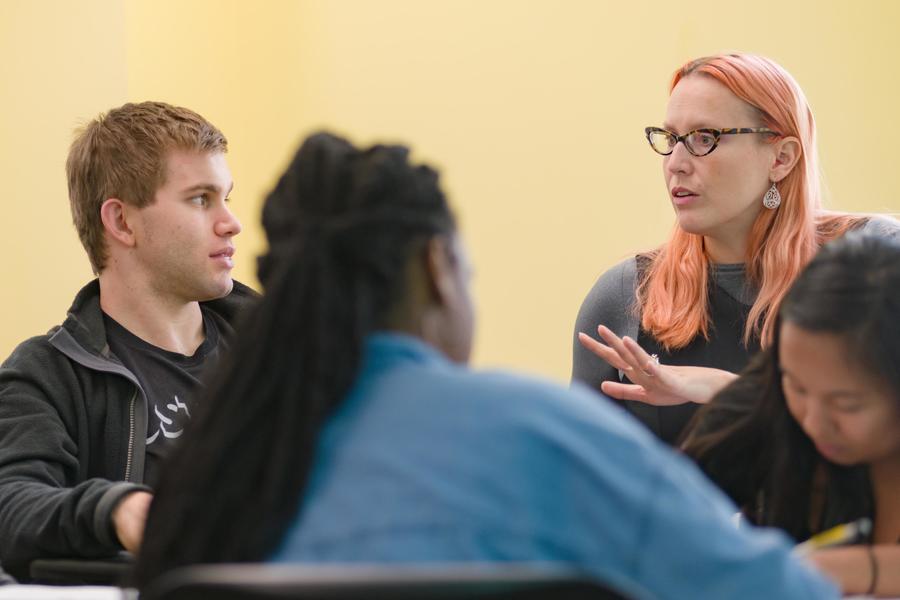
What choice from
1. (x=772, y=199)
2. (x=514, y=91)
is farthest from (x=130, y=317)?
(x=514, y=91)

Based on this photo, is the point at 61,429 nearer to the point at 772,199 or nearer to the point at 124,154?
the point at 124,154

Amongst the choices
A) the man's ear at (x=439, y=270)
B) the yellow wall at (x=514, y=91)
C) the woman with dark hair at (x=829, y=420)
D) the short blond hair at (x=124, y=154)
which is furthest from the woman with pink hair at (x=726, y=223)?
the man's ear at (x=439, y=270)

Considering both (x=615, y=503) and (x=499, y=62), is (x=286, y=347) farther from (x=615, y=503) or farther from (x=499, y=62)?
(x=499, y=62)

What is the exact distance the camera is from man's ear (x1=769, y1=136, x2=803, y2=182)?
2.65 metres

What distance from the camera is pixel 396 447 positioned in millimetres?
997

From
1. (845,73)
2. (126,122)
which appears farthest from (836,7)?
(126,122)

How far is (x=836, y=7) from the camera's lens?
12.8ft

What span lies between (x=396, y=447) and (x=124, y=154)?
1.59 m

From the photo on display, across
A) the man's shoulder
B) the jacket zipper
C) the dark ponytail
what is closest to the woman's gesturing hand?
the jacket zipper

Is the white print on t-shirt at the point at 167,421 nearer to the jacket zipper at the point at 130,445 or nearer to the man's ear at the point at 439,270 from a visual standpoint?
the jacket zipper at the point at 130,445

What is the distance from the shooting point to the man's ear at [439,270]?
111 cm

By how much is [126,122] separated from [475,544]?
173cm

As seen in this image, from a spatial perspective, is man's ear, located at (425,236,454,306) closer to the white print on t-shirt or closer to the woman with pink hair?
the white print on t-shirt

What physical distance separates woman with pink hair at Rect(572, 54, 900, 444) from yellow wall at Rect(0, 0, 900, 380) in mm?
1316
